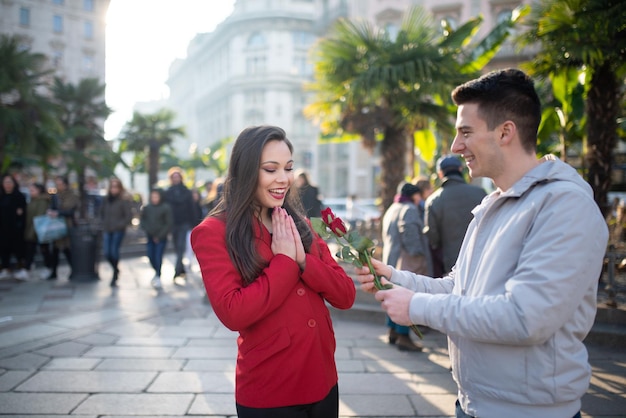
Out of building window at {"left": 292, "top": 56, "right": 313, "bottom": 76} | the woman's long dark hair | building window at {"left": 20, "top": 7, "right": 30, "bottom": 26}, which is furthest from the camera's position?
building window at {"left": 292, "top": 56, "right": 313, "bottom": 76}

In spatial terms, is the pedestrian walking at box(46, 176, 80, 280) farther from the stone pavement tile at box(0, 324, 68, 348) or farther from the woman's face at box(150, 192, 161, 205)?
the stone pavement tile at box(0, 324, 68, 348)

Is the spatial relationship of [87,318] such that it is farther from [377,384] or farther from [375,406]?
[375,406]

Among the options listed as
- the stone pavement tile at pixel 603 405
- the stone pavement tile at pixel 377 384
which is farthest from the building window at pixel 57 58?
the stone pavement tile at pixel 603 405

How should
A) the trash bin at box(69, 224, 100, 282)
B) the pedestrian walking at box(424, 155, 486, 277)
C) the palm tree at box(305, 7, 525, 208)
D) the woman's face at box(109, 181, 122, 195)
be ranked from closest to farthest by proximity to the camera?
the pedestrian walking at box(424, 155, 486, 277), the palm tree at box(305, 7, 525, 208), the woman's face at box(109, 181, 122, 195), the trash bin at box(69, 224, 100, 282)

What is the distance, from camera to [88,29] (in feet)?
156

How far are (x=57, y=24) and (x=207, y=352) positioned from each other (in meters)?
50.4

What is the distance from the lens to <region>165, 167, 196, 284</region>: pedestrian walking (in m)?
9.01

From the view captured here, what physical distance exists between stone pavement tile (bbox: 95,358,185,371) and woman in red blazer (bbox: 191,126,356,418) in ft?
9.38

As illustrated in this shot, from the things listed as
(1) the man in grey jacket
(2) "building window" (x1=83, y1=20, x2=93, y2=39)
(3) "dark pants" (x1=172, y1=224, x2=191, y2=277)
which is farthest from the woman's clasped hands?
(2) "building window" (x1=83, y1=20, x2=93, y2=39)

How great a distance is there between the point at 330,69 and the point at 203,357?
19.1 feet

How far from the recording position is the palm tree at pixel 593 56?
6.14 meters

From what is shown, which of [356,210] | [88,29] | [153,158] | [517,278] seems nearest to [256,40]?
[88,29]

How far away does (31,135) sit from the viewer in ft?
39.3

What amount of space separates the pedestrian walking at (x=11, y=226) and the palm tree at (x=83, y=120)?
914 cm
